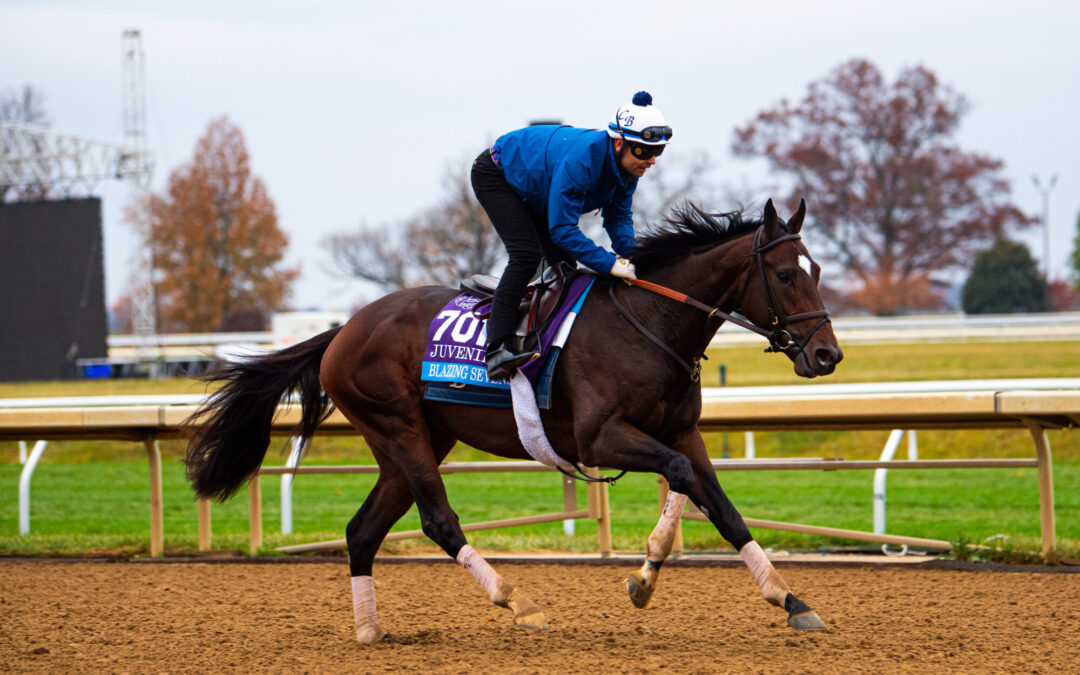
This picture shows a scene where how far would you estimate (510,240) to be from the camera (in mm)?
4945

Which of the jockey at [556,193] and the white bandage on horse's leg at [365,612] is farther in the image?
the white bandage on horse's leg at [365,612]

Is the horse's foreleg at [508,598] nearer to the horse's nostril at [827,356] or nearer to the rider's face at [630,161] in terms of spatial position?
the horse's nostril at [827,356]

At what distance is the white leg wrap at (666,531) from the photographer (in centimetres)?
460

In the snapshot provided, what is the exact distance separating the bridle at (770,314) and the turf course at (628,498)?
2.98 meters

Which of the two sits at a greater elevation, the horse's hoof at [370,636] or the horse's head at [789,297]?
the horse's head at [789,297]

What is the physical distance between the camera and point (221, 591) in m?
6.29

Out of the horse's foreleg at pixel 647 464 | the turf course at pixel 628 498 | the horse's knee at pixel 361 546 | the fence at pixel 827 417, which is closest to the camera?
the horse's foreleg at pixel 647 464

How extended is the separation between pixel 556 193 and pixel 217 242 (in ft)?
108

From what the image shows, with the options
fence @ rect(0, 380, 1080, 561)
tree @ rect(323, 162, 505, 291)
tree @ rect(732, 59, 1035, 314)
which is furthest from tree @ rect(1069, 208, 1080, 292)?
fence @ rect(0, 380, 1080, 561)

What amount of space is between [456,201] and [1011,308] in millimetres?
15620

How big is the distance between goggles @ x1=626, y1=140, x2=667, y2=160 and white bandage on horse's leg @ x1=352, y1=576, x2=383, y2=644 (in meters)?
2.20

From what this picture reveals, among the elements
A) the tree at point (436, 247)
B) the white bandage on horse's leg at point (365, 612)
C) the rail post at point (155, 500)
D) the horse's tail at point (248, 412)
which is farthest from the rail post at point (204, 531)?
the tree at point (436, 247)

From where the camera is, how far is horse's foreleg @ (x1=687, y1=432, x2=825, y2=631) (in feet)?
14.9

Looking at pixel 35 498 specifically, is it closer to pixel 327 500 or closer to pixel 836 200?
pixel 327 500
